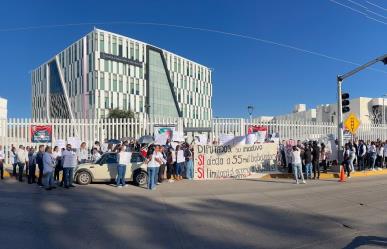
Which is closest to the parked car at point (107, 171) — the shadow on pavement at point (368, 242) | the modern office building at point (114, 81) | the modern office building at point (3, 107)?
the shadow on pavement at point (368, 242)

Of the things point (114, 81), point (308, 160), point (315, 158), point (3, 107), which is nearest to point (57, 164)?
point (308, 160)

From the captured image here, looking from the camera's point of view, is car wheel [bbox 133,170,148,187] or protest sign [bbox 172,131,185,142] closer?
car wheel [bbox 133,170,148,187]

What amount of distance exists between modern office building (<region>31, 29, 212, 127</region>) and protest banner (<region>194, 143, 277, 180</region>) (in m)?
55.2

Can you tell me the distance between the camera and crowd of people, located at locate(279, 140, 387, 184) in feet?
58.4

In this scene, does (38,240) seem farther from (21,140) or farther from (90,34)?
(90,34)

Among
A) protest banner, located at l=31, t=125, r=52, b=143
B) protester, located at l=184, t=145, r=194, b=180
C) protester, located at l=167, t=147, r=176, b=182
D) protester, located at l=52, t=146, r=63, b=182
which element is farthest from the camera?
protest banner, located at l=31, t=125, r=52, b=143

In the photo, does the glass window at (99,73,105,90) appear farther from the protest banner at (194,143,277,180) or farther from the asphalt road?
the asphalt road

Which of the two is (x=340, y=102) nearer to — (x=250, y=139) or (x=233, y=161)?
(x=250, y=139)

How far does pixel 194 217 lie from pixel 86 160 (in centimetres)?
1017

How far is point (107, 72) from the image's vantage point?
77.8m

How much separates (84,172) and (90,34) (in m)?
63.8

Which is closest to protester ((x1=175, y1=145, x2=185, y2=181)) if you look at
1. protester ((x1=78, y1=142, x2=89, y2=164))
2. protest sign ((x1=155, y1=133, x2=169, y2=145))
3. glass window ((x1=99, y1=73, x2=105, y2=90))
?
protest sign ((x1=155, y1=133, x2=169, y2=145))

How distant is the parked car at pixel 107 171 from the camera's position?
53.1 ft

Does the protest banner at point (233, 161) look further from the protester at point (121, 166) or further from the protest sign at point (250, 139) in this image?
the protester at point (121, 166)
